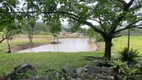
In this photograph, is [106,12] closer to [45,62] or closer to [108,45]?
[108,45]

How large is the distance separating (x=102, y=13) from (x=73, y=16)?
127 cm

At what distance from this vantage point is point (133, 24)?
9.21m

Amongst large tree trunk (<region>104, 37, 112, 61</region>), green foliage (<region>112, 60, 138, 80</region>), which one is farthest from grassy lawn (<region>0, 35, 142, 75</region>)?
green foliage (<region>112, 60, 138, 80</region>)

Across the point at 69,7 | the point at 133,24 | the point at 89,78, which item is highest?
the point at 69,7

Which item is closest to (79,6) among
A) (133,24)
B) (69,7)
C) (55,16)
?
(69,7)

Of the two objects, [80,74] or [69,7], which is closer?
[80,74]

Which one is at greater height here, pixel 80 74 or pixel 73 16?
pixel 73 16

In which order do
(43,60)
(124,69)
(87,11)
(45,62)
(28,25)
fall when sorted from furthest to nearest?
(28,25), (43,60), (45,62), (87,11), (124,69)

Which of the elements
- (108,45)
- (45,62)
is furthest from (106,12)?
(45,62)

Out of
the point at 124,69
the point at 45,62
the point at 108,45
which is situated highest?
the point at 108,45

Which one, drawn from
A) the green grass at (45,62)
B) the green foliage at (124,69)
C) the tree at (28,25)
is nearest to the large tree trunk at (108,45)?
the green grass at (45,62)

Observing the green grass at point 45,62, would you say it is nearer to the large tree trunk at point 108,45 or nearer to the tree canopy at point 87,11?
the large tree trunk at point 108,45

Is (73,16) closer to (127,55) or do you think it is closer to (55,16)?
(55,16)

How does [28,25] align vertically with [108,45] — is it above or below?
above
